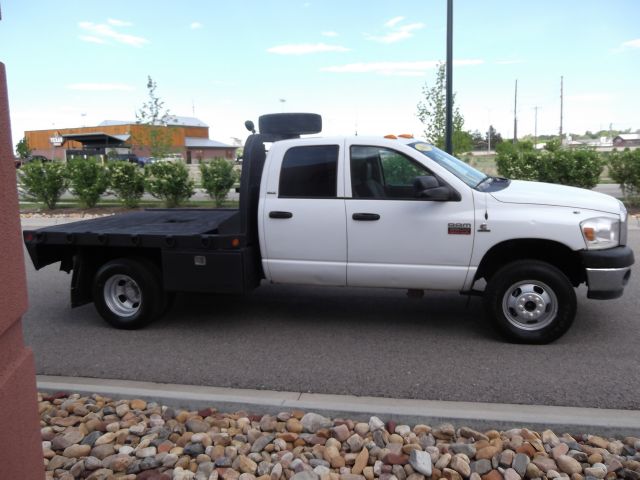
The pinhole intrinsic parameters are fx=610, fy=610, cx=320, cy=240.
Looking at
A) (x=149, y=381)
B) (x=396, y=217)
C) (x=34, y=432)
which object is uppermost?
(x=396, y=217)

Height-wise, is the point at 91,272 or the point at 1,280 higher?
the point at 1,280

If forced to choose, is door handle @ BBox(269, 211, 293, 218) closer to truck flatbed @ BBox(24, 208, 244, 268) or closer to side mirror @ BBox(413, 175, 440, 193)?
truck flatbed @ BBox(24, 208, 244, 268)

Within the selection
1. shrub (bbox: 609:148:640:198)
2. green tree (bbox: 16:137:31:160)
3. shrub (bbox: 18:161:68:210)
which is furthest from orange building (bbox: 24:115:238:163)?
shrub (bbox: 609:148:640:198)

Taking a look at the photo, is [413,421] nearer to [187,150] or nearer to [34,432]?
[34,432]

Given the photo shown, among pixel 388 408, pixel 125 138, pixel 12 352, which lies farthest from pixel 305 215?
pixel 125 138

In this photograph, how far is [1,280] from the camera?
2.52m

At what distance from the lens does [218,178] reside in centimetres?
1772

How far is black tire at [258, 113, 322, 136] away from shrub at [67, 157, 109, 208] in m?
12.2

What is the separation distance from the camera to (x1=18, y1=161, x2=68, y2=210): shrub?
60.1 ft

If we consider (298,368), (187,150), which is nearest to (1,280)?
(298,368)

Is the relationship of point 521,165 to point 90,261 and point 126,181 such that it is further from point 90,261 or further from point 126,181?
point 90,261

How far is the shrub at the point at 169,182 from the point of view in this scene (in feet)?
56.9

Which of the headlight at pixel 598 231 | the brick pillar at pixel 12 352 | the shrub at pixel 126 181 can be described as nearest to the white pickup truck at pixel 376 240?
the headlight at pixel 598 231

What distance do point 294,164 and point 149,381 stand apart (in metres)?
2.53
